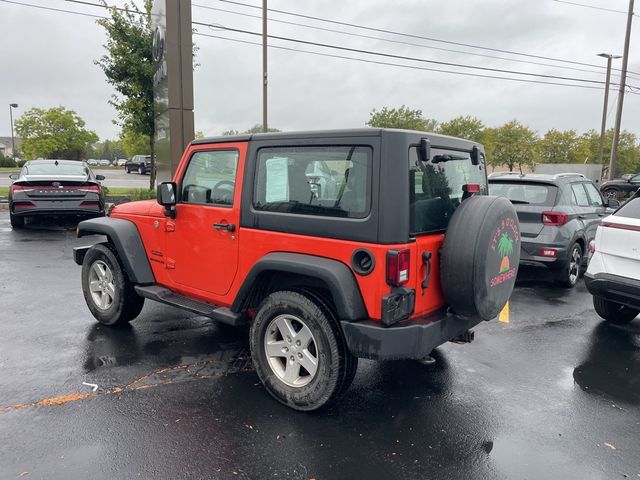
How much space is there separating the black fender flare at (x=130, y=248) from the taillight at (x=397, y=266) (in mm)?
2596

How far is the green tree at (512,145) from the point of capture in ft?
137

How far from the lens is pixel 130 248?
173 inches

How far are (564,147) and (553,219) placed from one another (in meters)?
43.8

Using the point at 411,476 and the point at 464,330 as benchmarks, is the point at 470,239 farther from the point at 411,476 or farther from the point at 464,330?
the point at 411,476

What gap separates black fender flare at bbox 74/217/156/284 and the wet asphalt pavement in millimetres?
642

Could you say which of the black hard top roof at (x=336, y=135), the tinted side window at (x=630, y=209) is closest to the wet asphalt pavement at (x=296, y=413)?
the tinted side window at (x=630, y=209)

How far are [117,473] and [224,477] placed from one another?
1.92 feet

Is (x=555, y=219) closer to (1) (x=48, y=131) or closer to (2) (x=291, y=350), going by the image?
(2) (x=291, y=350)

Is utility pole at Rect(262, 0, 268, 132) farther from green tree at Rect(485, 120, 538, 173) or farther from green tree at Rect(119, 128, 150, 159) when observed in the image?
green tree at Rect(485, 120, 538, 173)

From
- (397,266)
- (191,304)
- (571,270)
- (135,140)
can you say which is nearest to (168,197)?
(191,304)

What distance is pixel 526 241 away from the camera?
6.80 m

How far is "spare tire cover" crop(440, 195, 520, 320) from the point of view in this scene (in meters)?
2.96

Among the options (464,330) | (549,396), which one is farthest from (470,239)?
(549,396)

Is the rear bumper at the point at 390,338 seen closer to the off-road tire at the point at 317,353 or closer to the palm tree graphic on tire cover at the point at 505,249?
the off-road tire at the point at 317,353
